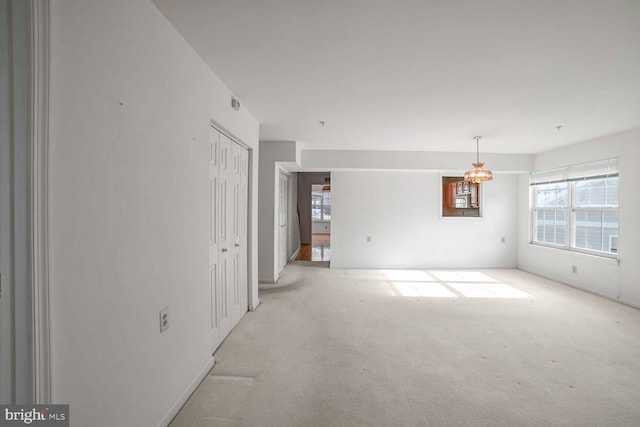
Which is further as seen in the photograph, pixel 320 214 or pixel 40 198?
pixel 320 214

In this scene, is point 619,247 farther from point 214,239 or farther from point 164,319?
A: point 164,319

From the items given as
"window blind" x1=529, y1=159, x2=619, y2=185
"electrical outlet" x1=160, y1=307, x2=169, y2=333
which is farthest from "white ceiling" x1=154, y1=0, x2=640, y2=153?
"electrical outlet" x1=160, y1=307, x2=169, y2=333

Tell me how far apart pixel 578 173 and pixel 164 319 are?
6430 millimetres

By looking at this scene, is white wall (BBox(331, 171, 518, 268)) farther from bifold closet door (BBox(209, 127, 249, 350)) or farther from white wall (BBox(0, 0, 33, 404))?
white wall (BBox(0, 0, 33, 404))

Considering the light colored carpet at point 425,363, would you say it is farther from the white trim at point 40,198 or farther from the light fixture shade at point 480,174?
the light fixture shade at point 480,174

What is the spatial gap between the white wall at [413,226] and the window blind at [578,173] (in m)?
0.67

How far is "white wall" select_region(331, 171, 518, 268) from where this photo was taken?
634 cm

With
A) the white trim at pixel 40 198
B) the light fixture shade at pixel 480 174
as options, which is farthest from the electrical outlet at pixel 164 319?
the light fixture shade at pixel 480 174

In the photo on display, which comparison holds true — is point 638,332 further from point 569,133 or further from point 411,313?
point 569,133

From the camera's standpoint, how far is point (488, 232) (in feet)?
20.8

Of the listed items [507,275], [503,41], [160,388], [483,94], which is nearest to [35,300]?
[160,388]

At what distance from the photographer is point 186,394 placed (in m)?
1.99

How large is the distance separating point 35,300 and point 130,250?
0.50 m

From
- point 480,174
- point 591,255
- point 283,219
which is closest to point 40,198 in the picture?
point 480,174
